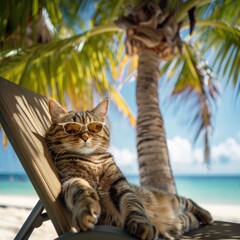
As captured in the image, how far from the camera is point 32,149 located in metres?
1.26

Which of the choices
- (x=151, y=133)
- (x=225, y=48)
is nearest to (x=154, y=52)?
(x=151, y=133)

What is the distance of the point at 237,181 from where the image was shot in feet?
87.0

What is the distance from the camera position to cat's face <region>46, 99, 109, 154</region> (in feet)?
4.63

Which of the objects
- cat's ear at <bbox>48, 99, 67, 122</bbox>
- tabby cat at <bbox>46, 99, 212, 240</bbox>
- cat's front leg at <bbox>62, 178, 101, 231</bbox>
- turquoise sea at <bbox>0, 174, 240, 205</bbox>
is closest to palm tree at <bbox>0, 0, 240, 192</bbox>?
tabby cat at <bbox>46, 99, 212, 240</bbox>

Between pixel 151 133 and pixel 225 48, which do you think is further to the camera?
pixel 225 48

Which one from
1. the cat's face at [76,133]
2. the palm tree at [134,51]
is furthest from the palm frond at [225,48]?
the cat's face at [76,133]

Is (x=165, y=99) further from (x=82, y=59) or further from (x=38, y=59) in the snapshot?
(x=38, y=59)

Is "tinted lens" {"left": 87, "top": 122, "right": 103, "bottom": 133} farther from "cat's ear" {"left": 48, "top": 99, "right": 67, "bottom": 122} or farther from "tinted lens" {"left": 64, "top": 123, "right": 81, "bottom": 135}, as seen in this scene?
"cat's ear" {"left": 48, "top": 99, "right": 67, "bottom": 122}

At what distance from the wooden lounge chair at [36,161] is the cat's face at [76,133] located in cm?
6

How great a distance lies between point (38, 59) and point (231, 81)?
236 cm

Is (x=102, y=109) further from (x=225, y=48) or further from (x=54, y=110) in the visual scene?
(x=225, y=48)

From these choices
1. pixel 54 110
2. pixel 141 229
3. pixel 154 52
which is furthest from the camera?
pixel 154 52

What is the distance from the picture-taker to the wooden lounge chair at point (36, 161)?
1065 millimetres

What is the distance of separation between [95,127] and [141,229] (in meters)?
0.55
